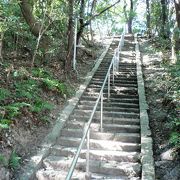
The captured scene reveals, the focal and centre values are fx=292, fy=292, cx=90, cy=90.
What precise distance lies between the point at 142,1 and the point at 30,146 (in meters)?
26.0

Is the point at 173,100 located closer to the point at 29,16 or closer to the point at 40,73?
the point at 40,73

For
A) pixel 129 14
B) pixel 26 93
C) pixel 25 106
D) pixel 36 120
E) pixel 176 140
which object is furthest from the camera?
pixel 129 14

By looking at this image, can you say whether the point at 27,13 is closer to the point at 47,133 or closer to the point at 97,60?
the point at 47,133

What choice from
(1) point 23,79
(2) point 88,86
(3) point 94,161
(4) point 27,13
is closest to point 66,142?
(3) point 94,161

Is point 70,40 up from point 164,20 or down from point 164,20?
down

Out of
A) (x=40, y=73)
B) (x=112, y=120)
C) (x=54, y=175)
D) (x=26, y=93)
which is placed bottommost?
(x=54, y=175)

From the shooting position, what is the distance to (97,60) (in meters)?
14.3

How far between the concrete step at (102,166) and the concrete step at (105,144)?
0.57 m

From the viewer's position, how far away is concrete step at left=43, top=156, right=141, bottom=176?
5562mm

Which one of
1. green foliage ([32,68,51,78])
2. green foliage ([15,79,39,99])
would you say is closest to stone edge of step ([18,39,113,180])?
green foliage ([15,79,39,99])

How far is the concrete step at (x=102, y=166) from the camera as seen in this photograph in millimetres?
5562

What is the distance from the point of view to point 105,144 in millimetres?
6527

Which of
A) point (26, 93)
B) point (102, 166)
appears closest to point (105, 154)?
point (102, 166)

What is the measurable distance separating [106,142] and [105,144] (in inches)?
3.5
